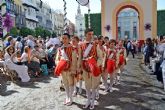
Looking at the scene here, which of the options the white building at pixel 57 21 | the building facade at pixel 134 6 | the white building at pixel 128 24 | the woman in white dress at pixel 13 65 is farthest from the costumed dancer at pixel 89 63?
the white building at pixel 57 21

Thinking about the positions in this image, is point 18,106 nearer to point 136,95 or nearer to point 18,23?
point 136,95

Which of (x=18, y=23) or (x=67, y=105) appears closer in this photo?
(x=67, y=105)

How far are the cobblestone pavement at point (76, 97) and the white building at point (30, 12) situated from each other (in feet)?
219

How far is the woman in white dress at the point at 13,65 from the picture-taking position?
14.3 meters

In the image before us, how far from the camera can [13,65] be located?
14430mm

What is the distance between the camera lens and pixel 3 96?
11.0 meters

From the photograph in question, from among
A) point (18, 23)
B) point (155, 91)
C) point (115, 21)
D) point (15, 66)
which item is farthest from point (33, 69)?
point (18, 23)

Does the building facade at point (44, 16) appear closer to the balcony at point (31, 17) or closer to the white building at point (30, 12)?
the white building at point (30, 12)

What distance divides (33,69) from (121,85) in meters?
4.54

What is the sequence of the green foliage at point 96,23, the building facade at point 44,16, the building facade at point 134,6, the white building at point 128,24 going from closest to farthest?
the building facade at point 134,6, the green foliage at point 96,23, the building facade at point 44,16, the white building at point 128,24

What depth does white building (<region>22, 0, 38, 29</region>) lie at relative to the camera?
262ft

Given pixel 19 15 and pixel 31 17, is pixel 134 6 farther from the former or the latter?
pixel 31 17

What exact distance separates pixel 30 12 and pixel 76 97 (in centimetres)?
7524

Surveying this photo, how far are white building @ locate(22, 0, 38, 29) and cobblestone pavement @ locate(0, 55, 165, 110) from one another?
66815 millimetres
